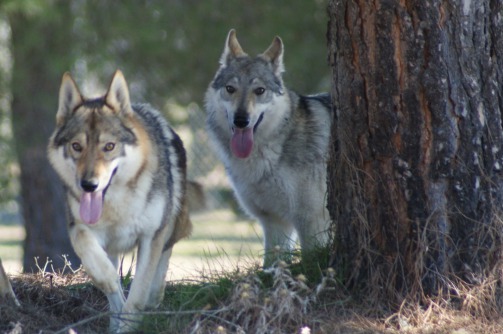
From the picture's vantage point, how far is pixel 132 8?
11180 mm

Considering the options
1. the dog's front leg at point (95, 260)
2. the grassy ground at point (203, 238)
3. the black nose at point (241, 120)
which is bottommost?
the grassy ground at point (203, 238)

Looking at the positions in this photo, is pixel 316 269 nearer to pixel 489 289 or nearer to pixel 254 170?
pixel 489 289

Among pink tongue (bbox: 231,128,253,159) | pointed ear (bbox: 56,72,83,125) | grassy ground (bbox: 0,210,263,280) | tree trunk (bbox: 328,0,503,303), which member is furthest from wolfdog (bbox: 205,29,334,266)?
grassy ground (bbox: 0,210,263,280)

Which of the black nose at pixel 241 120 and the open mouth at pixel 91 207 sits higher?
the black nose at pixel 241 120

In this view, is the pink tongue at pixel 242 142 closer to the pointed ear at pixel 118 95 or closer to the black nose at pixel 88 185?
the pointed ear at pixel 118 95

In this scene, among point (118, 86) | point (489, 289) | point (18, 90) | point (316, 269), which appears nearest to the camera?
point (489, 289)

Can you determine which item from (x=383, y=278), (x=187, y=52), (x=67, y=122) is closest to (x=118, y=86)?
(x=67, y=122)

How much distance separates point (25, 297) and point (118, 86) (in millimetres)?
1673

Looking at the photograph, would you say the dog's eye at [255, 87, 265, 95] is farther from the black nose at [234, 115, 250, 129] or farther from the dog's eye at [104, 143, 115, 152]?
the dog's eye at [104, 143, 115, 152]

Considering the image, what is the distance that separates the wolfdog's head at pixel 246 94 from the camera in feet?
23.8

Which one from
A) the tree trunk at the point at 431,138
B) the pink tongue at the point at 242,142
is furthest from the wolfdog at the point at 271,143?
the tree trunk at the point at 431,138

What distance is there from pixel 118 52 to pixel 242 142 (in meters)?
5.25

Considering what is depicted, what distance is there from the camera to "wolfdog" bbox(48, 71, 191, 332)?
5.56 m

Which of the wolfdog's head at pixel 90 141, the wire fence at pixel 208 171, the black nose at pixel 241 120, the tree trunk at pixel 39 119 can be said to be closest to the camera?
the wolfdog's head at pixel 90 141
